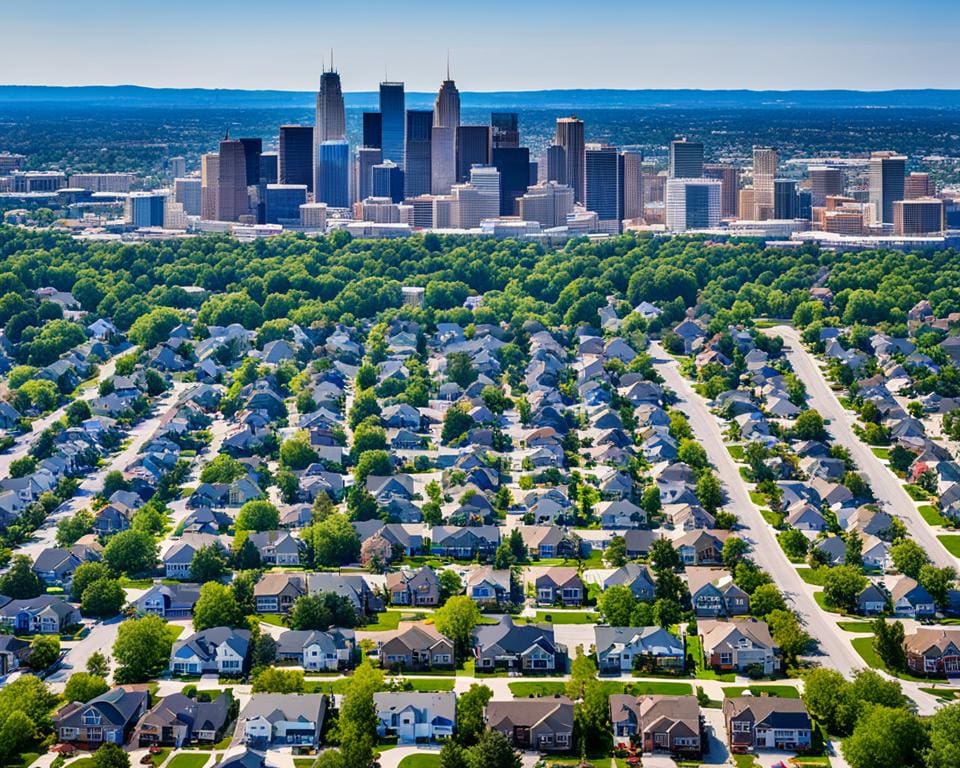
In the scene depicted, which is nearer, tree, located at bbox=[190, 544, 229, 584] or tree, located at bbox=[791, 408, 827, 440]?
tree, located at bbox=[190, 544, 229, 584]

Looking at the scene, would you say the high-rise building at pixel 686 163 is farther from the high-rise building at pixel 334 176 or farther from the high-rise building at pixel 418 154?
the high-rise building at pixel 334 176

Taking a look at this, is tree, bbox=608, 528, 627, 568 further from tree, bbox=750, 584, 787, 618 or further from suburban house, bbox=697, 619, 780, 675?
suburban house, bbox=697, 619, 780, 675

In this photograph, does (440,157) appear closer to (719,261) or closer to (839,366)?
(719,261)

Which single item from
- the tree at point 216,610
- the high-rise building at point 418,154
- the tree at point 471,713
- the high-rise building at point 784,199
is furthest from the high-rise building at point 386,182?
the tree at point 471,713

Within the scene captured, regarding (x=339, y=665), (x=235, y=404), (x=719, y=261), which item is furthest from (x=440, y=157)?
(x=339, y=665)

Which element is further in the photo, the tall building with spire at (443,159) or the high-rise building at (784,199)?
the tall building with spire at (443,159)

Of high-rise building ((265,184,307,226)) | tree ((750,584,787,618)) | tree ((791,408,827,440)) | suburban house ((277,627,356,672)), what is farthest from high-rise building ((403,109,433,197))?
suburban house ((277,627,356,672))

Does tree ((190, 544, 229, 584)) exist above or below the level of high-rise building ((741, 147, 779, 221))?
below

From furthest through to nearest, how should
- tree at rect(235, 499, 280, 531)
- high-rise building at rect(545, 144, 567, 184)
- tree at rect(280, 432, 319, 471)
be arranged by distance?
high-rise building at rect(545, 144, 567, 184) < tree at rect(280, 432, 319, 471) < tree at rect(235, 499, 280, 531)
